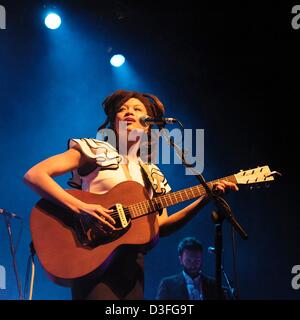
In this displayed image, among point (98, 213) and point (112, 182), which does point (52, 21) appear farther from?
point (98, 213)

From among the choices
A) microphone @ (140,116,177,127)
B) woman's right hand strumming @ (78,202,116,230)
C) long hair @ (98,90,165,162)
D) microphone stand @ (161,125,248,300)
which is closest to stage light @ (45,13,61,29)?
long hair @ (98,90,165,162)

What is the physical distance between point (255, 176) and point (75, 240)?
3.76 ft

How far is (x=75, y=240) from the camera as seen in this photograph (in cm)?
254

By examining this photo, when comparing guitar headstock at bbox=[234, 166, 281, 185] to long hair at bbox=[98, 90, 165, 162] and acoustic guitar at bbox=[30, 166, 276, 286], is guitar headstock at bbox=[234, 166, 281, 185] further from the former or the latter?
long hair at bbox=[98, 90, 165, 162]

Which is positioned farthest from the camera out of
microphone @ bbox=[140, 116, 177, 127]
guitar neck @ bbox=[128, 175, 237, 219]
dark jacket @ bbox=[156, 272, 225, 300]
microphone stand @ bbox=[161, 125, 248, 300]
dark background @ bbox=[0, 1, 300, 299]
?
dark background @ bbox=[0, 1, 300, 299]

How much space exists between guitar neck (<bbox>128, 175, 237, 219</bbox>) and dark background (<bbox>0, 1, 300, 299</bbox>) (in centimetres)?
289

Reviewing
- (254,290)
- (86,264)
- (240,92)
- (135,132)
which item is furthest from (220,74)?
(86,264)

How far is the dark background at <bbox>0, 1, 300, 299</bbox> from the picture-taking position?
209 inches

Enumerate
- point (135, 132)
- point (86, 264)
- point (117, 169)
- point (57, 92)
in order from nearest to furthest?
point (86, 264) → point (117, 169) → point (135, 132) → point (57, 92)

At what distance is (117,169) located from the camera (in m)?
2.80

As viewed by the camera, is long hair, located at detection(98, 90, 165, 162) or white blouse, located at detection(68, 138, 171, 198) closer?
white blouse, located at detection(68, 138, 171, 198)

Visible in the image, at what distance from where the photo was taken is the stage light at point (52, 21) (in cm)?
539
